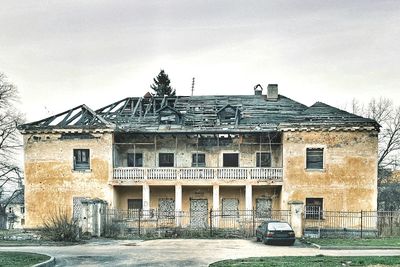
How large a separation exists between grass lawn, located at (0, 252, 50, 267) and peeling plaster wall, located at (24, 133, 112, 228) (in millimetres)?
15596

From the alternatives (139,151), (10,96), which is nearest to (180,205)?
(139,151)

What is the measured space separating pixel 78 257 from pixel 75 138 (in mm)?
16483

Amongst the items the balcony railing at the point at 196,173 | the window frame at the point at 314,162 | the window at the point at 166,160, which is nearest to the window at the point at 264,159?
the balcony railing at the point at 196,173

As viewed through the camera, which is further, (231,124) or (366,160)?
(231,124)

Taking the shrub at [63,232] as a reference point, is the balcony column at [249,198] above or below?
above

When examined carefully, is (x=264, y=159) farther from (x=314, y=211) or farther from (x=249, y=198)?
(x=314, y=211)

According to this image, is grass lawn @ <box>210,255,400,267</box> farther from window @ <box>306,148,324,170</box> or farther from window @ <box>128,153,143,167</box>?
window @ <box>128,153,143,167</box>

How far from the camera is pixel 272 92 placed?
138 feet

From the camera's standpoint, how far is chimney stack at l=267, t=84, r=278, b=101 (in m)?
42.1

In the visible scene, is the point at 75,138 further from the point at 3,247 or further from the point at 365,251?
the point at 365,251

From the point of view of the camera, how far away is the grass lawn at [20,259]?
1766 cm

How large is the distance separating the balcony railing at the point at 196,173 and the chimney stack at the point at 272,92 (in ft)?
27.6

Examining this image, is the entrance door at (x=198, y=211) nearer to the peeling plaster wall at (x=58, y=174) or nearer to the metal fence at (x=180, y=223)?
the metal fence at (x=180, y=223)

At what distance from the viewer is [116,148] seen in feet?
124
